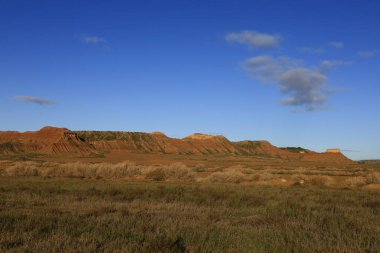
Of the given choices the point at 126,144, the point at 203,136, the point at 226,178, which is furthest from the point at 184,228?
the point at 203,136

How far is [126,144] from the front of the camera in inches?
4919

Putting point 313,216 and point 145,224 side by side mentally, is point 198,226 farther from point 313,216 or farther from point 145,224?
point 313,216

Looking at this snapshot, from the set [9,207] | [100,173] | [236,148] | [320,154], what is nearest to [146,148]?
[236,148]

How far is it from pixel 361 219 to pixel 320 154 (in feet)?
473

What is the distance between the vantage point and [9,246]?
6535 millimetres

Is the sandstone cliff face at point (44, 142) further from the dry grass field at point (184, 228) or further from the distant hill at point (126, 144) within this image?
the dry grass field at point (184, 228)

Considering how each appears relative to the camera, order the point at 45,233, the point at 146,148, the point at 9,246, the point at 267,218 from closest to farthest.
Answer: the point at 9,246 → the point at 45,233 → the point at 267,218 → the point at 146,148

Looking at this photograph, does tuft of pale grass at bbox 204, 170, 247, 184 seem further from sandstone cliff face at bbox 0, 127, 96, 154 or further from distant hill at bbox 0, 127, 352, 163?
sandstone cliff face at bbox 0, 127, 96, 154

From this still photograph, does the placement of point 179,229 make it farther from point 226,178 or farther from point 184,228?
point 226,178

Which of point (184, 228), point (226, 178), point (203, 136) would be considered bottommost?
point (184, 228)

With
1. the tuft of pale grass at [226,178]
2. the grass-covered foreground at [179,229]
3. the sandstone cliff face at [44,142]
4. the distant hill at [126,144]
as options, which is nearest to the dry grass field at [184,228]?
the grass-covered foreground at [179,229]

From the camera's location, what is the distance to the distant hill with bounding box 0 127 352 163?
347 feet

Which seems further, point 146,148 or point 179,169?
point 146,148

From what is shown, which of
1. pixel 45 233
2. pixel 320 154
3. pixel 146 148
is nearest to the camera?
pixel 45 233
